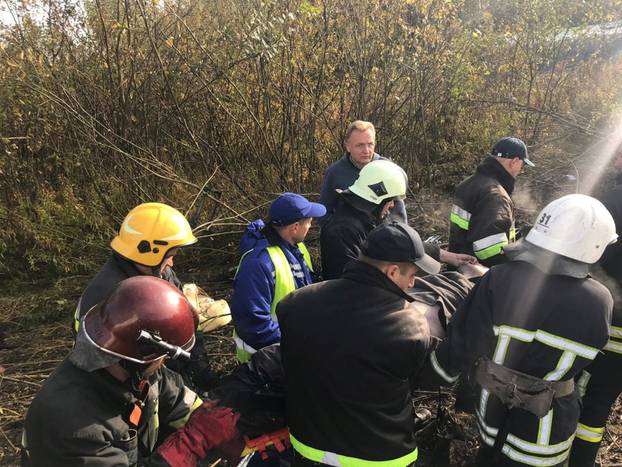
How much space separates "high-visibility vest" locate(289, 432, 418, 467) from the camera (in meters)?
1.96

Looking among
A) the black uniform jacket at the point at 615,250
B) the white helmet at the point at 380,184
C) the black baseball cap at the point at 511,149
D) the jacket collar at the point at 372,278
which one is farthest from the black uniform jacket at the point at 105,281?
the black uniform jacket at the point at 615,250

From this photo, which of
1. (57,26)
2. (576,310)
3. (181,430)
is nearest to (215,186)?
(57,26)

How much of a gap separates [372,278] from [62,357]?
3.86 m

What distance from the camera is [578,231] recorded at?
6.55 ft

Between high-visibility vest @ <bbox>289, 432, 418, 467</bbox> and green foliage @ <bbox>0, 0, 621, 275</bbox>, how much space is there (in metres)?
3.52

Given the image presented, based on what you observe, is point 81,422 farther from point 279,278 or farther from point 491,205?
point 491,205

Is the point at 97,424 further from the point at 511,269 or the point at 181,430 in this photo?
the point at 511,269

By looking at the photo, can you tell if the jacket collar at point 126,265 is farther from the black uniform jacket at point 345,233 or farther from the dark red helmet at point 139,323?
the black uniform jacket at point 345,233

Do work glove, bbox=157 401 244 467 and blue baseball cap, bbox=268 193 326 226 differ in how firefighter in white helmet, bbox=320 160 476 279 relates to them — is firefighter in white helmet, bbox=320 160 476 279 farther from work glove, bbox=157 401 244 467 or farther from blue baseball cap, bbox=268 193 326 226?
work glove, bbox=157 401 244 467

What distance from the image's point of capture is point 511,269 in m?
2.10

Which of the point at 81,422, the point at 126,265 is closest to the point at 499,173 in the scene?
the point at 126,265

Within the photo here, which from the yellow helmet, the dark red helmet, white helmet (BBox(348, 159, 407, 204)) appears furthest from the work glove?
white helmet (BBox(348, 159, 407, 204))

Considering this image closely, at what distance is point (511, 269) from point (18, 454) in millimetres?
3691

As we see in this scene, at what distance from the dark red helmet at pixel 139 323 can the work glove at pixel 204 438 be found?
17.9 inches
